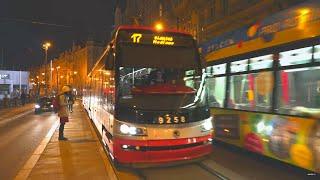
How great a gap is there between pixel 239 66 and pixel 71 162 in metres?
4.69

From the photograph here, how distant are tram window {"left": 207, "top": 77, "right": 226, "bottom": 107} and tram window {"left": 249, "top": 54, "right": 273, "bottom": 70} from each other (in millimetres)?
1874

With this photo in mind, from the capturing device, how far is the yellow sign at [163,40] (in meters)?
10.2

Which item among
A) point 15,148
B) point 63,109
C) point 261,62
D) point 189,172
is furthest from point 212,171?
point 63,109

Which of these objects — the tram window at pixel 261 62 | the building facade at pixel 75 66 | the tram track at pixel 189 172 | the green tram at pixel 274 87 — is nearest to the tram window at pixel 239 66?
the green tram at pixel 274 87

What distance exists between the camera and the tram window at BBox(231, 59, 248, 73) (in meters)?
11.4

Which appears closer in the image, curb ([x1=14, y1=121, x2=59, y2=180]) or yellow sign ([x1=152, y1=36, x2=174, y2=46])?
curb ([x1=14, y1=121, x2=59, y2=180])

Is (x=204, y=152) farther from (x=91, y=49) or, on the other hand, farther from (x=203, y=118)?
(x=91, y=49)

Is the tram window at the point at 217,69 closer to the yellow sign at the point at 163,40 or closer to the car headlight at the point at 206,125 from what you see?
the yellow sign at the point at 163,40

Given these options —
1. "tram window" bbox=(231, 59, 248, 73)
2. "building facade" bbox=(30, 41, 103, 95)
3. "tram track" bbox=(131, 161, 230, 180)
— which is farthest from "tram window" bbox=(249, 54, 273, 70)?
"building facade" bbox=(30, 41, 103, 95)

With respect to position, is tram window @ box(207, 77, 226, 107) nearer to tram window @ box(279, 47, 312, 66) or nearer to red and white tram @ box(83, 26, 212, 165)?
red and white tram @ box(83, 26, 212, 165)

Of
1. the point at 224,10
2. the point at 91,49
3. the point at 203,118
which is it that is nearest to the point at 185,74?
the point at 203,118

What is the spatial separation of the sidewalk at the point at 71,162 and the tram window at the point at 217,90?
3420 mm

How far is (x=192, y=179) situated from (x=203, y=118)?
4.38ft

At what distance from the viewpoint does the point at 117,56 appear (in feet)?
32.3
